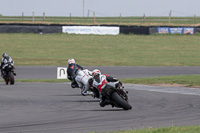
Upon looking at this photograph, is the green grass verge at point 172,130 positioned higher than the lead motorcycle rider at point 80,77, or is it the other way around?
the green grass verge at point 172,130

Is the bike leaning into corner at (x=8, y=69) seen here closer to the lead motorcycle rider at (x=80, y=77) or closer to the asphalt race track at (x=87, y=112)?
the asphalt race track at (x=87, y=112)

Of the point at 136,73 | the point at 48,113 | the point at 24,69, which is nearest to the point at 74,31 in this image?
the point at 24,69

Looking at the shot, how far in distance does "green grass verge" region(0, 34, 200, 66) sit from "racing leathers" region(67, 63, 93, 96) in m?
18.3

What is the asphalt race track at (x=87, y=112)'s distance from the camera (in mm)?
10469

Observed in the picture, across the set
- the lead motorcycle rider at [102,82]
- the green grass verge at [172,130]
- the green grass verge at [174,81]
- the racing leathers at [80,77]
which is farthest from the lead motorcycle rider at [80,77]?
the green grass verge at [172,130]

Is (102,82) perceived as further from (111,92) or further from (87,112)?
(87,112)

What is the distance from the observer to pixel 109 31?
51.2m

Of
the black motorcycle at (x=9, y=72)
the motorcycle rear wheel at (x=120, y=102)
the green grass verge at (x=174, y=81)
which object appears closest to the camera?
the motorcycle rear wheel at (x=120, y=102)

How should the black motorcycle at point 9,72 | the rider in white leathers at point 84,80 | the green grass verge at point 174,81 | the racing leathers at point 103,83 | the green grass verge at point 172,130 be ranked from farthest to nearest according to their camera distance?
the black motorcycle at point 9,72
the green grass verge at point 174,81
the rider in white leathers at point 84,80
the racing leathers at point 103,83
the green grass verge at point 172,130

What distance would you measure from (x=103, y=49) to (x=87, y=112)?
32197 mm

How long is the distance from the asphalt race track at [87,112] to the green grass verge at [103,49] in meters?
19.5

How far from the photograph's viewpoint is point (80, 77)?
1805 cm

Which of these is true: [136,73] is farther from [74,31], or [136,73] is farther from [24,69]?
[74,31]

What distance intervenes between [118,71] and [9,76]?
33.2ft
